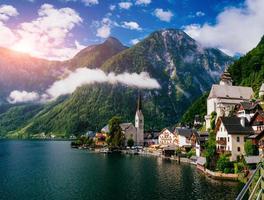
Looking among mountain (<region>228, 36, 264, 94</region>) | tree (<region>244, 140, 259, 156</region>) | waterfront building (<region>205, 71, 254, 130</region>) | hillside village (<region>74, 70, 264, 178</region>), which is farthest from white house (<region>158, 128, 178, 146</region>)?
tree (<region>244, 140, 259, 156</region>)

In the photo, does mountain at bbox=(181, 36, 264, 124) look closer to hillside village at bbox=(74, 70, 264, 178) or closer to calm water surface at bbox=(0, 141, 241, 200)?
hillside village at bbox=(74, 70, 264, 178)

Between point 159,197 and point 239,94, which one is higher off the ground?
point 239,94

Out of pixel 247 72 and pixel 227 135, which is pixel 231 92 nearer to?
pixel 247 72

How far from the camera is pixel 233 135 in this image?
75688mm

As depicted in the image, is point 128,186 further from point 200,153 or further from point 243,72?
point 243,72

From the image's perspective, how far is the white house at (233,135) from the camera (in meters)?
75.2

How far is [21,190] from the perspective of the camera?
6091 centimetres

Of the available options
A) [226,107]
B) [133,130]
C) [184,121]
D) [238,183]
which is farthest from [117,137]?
[238,183]

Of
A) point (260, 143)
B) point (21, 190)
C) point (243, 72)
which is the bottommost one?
point (21, 190)

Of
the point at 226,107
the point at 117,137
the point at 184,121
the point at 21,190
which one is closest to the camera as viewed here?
the point at 21,190

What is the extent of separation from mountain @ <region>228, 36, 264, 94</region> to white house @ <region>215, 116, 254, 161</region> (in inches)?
2474

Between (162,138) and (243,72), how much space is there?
2257 inches

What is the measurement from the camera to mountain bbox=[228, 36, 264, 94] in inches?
5649

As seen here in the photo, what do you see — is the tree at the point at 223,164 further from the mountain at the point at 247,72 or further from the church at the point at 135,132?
the church at the point at 135,132
